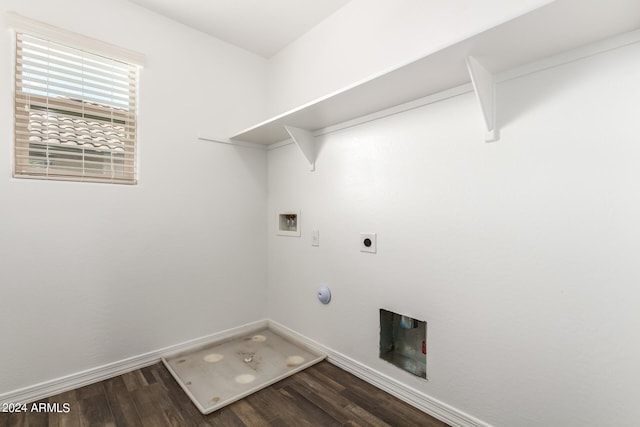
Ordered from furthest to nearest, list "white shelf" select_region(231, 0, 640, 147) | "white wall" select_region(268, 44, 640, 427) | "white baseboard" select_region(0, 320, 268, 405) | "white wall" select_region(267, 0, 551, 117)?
"white baseboard" select_region(0, 320, 268, 405)
"white wall" select_region(267, 0, 551, 117)
"white wall" select_region(268, 44, 640, 427)
"white shelf" select_region(231, 0, 640, 147)

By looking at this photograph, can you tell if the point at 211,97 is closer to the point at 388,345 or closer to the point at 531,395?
the point at 388,345

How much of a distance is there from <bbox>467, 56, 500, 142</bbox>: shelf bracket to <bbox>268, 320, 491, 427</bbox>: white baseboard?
4.46 ft

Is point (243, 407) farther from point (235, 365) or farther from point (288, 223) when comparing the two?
point (288, 223)

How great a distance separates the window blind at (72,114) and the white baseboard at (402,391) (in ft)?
6.17

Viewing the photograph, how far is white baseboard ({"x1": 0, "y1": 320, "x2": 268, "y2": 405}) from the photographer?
64.7 inches

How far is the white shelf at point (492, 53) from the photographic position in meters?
0.95

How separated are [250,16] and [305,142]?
990 mm

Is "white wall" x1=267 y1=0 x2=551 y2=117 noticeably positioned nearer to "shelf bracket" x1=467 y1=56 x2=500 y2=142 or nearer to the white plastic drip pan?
"shelf bracket" x1=467 y1=56 x2=500 y2=142

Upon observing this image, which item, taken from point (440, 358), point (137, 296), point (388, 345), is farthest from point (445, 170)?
point (137, 296)

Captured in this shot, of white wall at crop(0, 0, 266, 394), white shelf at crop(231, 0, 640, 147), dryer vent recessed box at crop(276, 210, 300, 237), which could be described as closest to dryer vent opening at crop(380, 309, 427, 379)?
dryer vent recessed box at crop(276, 210, 300, 237)

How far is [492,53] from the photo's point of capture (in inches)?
46.1

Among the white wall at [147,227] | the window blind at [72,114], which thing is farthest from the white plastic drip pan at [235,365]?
the window blind at [72,114]

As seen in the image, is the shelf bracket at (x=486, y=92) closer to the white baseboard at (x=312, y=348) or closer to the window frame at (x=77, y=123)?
the white baseboard at (x=312, y=348)

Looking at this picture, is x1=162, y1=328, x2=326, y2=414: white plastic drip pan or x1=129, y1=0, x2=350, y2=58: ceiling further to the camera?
x1=129, y1=0, x2=350, y2=58: ceiling
